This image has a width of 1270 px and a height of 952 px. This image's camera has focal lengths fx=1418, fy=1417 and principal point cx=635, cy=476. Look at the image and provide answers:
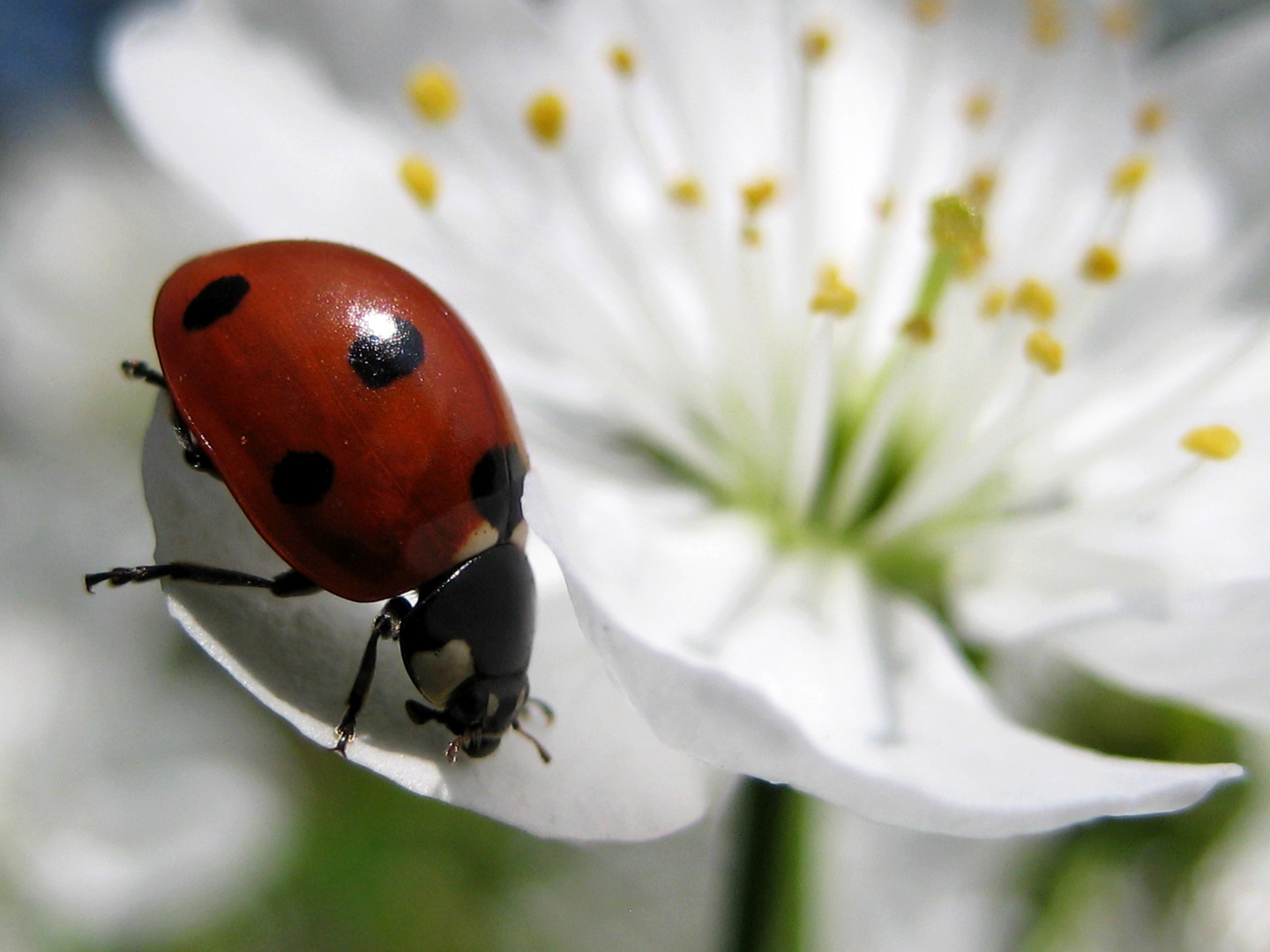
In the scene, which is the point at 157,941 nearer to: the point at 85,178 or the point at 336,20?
the point at 336,20

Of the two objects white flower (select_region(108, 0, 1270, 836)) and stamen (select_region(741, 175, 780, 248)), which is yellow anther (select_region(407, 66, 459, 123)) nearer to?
white flower (select_region(108, 0, 1270, 836))

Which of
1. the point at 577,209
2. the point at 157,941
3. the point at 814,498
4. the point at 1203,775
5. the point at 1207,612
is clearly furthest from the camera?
the point at 157,941

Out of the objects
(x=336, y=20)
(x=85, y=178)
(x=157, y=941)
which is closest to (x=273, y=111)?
(x=336, y=20)

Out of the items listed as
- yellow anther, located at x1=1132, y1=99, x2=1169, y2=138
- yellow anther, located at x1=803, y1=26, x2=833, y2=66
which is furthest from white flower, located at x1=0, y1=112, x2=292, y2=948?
yellow anther, located at x1=1132, y1=99, x2=1169, y2=138

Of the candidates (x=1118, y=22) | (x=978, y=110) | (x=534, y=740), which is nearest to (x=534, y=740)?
(x=534, y=740)

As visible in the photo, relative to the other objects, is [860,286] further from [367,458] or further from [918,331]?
[367,458]

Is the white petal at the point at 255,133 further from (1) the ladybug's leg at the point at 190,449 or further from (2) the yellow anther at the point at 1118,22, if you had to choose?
(2) the yellow anther at the point at 1118,22

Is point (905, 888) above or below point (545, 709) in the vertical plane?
below
